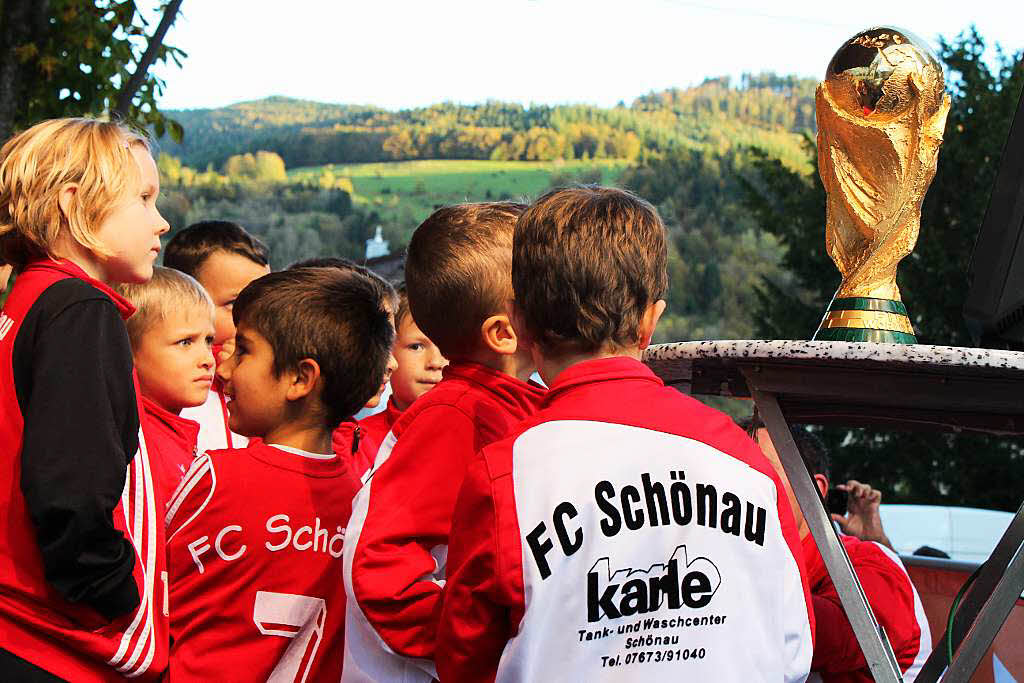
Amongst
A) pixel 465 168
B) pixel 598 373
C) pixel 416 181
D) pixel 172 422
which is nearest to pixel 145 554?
pixel 172 422

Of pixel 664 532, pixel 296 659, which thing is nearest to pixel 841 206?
pixel 664 532

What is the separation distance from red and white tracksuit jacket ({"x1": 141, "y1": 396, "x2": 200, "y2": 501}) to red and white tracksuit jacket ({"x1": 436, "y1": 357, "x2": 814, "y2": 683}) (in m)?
1.15

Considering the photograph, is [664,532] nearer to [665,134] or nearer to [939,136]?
[939,136]

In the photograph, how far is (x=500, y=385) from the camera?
2268 mm

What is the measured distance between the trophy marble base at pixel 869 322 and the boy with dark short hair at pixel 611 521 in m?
0.37

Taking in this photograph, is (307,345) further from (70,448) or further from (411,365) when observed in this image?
(411,365)

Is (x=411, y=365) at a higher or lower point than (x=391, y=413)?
higher

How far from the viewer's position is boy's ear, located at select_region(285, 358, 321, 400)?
259 cm

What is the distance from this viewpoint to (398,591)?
2.00 metres

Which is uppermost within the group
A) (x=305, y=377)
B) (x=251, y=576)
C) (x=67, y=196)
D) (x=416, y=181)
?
(x=67, y=196)

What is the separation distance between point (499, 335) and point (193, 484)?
27.5 inches

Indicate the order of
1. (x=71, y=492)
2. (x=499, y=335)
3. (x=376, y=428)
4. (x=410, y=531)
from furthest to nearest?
(x=376, y=428), (x=499, y=335), (x=410, y=531), (x=71, y=492)

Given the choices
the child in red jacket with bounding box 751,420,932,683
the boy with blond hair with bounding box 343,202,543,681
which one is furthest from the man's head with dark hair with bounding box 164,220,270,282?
the child in red jacket with bounding box 751,420,932,683

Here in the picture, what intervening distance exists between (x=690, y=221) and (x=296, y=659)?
3107 centimetres
